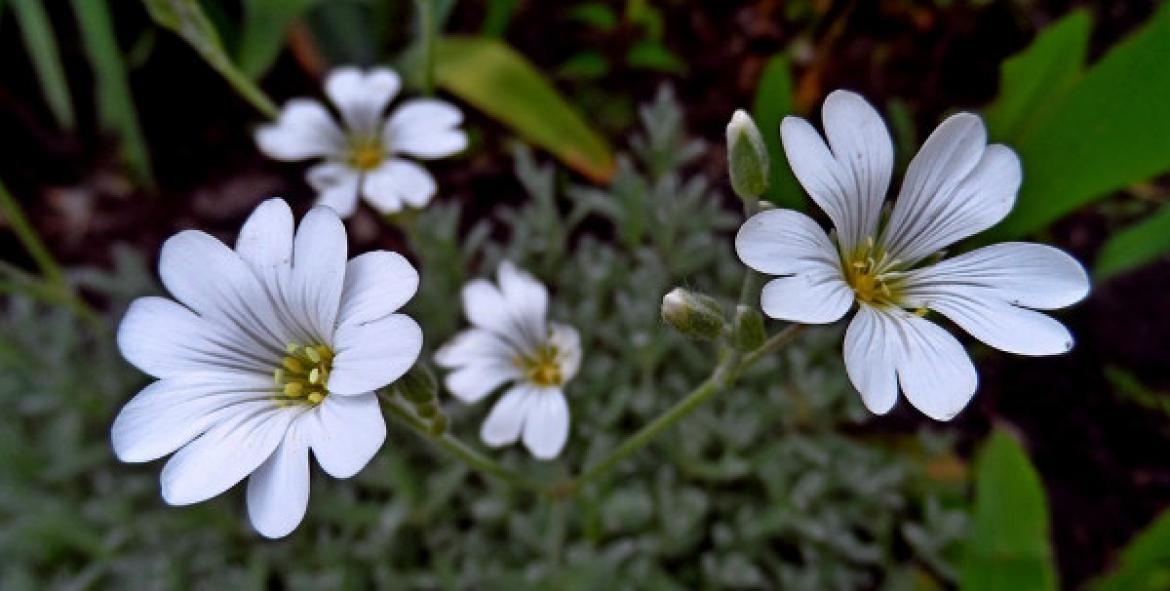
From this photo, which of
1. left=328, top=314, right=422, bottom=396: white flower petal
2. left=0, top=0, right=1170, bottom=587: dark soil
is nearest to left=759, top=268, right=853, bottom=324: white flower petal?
left=328, top=314, right=422, bottom=396: white flower petal

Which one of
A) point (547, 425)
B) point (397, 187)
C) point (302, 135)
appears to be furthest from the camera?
point (302, 135)

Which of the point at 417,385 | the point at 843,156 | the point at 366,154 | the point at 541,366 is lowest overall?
the point at 541,366

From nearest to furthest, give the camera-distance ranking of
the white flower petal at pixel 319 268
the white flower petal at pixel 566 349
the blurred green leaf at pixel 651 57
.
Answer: the white flower petal at pixel 319 268
the white flower petal at pixel 566 349
the blurred green leaf at pixel 651 57

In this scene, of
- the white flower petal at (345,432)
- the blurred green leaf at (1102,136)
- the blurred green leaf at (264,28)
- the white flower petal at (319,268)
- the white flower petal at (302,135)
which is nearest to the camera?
the white flower petal at (345,432)

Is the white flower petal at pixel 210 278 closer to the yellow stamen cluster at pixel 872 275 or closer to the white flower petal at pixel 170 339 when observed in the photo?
the white flower petal at pixel 170 339

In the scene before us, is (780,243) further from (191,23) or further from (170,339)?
(191,23)

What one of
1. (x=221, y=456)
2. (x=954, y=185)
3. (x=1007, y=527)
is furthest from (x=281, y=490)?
(x=1007, y=527)

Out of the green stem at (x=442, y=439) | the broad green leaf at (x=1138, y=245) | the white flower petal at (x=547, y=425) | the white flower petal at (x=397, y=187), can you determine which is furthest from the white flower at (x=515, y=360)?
the broad green leaf at (x=1138, y=245)

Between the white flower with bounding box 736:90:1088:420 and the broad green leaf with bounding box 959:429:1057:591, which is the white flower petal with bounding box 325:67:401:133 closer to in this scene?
the white flower with bounding box 736:90:1088:420
